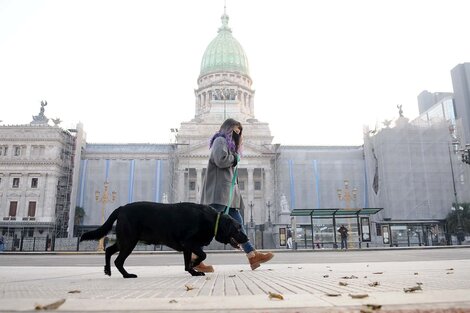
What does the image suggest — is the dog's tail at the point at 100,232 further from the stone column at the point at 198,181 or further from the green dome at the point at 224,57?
the green dome at the point at 224,57

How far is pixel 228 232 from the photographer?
198 inches

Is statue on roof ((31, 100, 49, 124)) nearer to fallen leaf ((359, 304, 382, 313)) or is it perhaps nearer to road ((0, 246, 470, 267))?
road ((0, 246, 470, 267))

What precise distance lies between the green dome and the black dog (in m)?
66.4

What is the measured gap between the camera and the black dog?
185 inches

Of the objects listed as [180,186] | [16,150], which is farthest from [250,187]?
[16,150]

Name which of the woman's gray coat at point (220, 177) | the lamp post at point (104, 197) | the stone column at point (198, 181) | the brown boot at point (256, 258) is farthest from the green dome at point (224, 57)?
the brown boot at point (256, 258)

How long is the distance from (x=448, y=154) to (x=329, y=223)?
574 inches

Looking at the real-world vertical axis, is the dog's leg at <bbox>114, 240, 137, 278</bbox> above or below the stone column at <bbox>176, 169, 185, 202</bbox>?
below

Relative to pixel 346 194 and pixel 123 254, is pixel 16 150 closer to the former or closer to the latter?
pixel 346 194

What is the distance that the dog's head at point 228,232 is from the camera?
16.4 ft

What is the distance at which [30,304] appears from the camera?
2.07m

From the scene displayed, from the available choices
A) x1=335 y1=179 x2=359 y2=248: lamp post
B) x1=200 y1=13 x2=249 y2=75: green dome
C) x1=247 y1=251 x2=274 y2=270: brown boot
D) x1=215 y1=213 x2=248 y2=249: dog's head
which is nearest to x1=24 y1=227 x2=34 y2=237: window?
x1=335 y1=179 x2=359 y2=248: lamp post

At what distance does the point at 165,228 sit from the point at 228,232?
2.55 feet

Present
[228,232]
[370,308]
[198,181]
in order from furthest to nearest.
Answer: [198,181] < [228,232] < [370,308]
